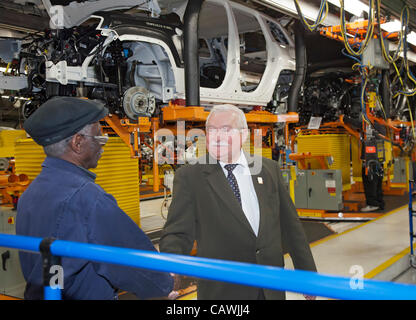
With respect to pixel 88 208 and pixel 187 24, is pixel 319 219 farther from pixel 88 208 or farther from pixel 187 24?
pixel 88 208

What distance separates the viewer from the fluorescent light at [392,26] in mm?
6910

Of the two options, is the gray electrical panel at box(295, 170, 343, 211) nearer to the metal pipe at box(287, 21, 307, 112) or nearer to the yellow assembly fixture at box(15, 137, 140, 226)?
the metal pipe at box(287, 21, 307, 112)

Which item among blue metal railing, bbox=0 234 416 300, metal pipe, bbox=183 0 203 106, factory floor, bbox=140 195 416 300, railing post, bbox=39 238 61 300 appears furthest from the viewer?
factory floor, bbox=140 195 416 300

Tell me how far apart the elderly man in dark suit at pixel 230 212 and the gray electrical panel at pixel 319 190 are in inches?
270

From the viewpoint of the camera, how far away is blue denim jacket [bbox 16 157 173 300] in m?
1.42

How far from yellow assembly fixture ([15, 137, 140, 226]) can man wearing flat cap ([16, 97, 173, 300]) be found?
4498mm

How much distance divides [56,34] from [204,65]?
2726 mm

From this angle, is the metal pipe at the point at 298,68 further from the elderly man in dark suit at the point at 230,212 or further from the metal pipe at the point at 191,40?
the elderly man in dark suit at the point at 230,212

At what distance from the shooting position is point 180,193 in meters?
2.17

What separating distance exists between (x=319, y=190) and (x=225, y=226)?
24.1 ft

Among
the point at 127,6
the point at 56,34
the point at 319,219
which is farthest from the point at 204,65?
the point at 319,219

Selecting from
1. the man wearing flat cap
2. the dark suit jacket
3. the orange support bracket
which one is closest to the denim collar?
the man wearing flat cap

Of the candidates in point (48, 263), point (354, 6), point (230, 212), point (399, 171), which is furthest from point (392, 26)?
point (48, 263)

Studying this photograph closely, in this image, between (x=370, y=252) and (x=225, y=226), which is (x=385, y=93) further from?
(x=225, y=226)
